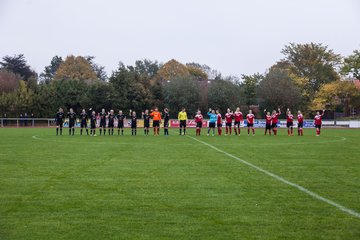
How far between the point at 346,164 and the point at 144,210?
28.5ft

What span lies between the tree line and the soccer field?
48.8m

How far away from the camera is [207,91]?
67.8 metres

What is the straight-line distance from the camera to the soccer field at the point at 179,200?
668cm

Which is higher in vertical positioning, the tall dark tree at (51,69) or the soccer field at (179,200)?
the tall dark tree at (51,69)

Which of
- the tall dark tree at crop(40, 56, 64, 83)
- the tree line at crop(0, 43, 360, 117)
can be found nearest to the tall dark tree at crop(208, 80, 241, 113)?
the tree line at crop(0, 43, 360, 117)

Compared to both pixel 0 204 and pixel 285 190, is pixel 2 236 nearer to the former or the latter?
pixel 0 204

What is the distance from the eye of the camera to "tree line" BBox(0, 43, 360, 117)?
62781mm

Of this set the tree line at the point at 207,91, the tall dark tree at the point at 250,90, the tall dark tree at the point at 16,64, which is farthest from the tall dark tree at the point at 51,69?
the tall dark tree at the point at 250,90

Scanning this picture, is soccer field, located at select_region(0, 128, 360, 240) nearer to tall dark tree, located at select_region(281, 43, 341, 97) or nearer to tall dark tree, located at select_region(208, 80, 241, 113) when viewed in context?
tall dark tree, located at select_region(208, 80, 241, 113)

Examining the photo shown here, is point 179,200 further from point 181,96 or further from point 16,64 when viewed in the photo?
point 16,64

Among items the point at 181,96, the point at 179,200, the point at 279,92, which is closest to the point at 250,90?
the point at 279,92

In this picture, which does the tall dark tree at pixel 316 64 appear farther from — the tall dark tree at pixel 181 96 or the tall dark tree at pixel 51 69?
the tall dark tree at pixel 51 69

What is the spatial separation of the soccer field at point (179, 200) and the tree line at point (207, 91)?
48.8 m

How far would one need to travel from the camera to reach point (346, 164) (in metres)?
14.8
